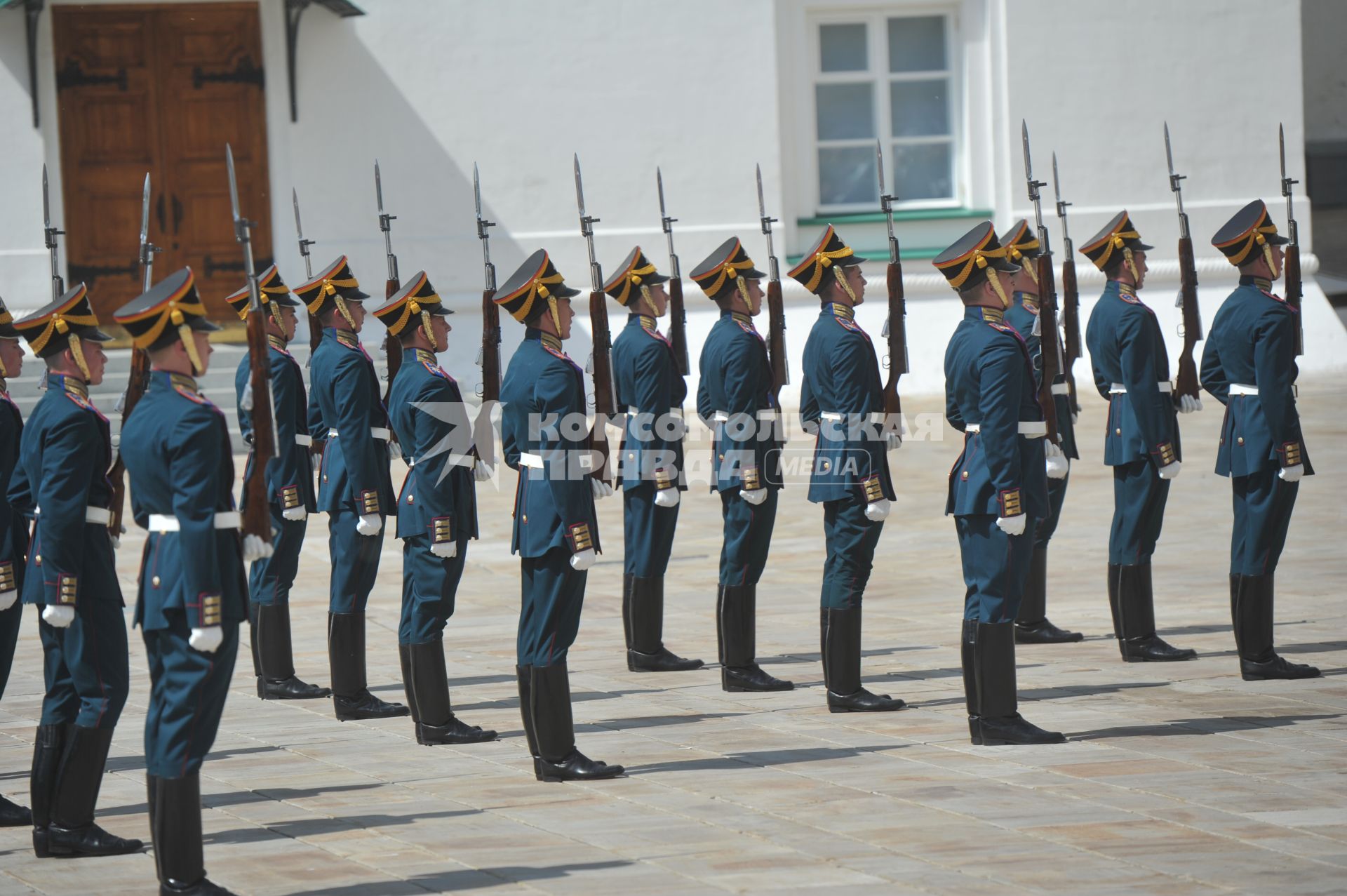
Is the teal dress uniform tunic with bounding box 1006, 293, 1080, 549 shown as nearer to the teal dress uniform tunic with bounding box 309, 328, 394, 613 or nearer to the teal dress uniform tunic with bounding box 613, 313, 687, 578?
the teal dress uniform tunic with bounding box 613, 313, 687, 578

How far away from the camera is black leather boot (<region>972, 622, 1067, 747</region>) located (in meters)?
6.73

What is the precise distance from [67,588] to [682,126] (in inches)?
476

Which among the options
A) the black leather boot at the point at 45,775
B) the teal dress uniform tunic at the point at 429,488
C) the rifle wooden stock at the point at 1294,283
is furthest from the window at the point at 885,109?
the black leather boot at the point at 45,775

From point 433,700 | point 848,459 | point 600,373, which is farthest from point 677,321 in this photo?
point 433,700

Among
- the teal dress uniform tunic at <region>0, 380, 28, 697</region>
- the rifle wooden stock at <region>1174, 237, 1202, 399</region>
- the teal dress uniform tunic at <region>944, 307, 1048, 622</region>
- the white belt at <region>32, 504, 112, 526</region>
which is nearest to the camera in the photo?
the white belt at <region>32, 504, 112, 526</region>

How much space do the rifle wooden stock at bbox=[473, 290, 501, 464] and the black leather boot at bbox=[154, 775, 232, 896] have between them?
2568 millimetres

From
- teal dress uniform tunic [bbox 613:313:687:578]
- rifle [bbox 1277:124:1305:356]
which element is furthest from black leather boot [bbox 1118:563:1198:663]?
teal dress uniform tunic [bbox 613:313:687:578]

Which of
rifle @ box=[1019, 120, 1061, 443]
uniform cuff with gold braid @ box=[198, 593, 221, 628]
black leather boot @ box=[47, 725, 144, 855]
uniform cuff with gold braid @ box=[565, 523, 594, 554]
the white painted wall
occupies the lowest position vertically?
black leather boot @ box=[47, 725, 144, 855]

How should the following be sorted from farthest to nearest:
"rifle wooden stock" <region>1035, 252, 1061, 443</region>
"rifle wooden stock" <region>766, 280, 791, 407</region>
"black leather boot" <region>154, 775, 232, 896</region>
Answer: "rifle wooden stock" <region>766, 280, 791, 407</region>
"rifle wooden stock" <region>1035, 252, 1061, 443</region>
"black leather boot" <region>154, 775, 232, 896</region>

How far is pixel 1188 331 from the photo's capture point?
863 centimetres

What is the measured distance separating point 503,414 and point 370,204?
10843mm

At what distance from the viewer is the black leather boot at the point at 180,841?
5.06m

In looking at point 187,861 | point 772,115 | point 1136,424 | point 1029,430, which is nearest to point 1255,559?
point 1136,424

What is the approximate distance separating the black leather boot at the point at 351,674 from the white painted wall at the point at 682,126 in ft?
29.0
